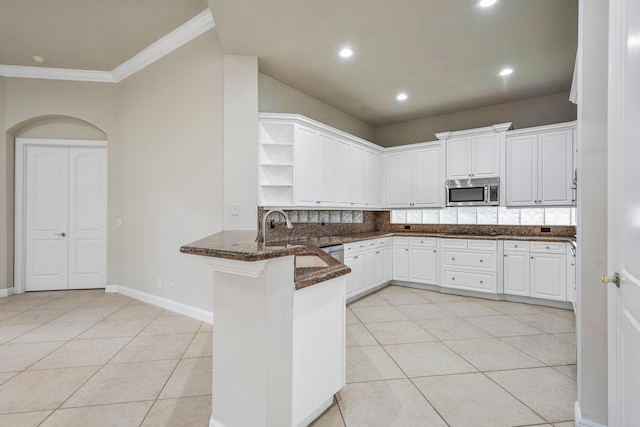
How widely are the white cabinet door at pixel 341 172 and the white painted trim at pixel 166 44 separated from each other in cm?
224

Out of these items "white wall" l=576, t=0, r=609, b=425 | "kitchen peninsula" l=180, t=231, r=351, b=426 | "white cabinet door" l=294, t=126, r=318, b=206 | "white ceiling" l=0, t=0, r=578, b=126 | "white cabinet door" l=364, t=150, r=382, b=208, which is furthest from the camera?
"white cabinet door" l=364, t=150, r=382, b=208

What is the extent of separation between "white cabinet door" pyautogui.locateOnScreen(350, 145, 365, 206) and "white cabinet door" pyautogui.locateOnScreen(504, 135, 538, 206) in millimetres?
2258

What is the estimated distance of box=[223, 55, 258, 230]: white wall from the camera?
331 cm

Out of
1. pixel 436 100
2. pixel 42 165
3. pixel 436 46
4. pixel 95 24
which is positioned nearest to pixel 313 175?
pixel 436 46

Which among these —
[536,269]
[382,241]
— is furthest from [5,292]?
[536,269]

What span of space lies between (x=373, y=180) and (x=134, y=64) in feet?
13.9

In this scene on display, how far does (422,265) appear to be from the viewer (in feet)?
16.4

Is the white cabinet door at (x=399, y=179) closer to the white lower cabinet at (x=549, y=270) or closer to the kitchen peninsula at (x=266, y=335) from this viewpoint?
the white lower cabinet at (x=549, y=270)

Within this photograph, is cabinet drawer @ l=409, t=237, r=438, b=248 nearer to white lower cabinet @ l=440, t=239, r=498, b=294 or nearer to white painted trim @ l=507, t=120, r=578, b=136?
white lower cabinet @ l=440, t=239, r=498, b=294

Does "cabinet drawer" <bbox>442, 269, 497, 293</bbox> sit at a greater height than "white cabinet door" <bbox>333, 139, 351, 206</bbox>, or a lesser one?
lesser

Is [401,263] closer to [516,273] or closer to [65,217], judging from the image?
[516,273]

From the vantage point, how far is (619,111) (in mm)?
1128

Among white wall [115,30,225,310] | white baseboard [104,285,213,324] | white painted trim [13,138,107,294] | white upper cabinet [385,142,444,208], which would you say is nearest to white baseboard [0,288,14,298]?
white painted trim [13,138,107,294]

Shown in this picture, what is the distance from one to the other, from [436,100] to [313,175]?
2.54m
